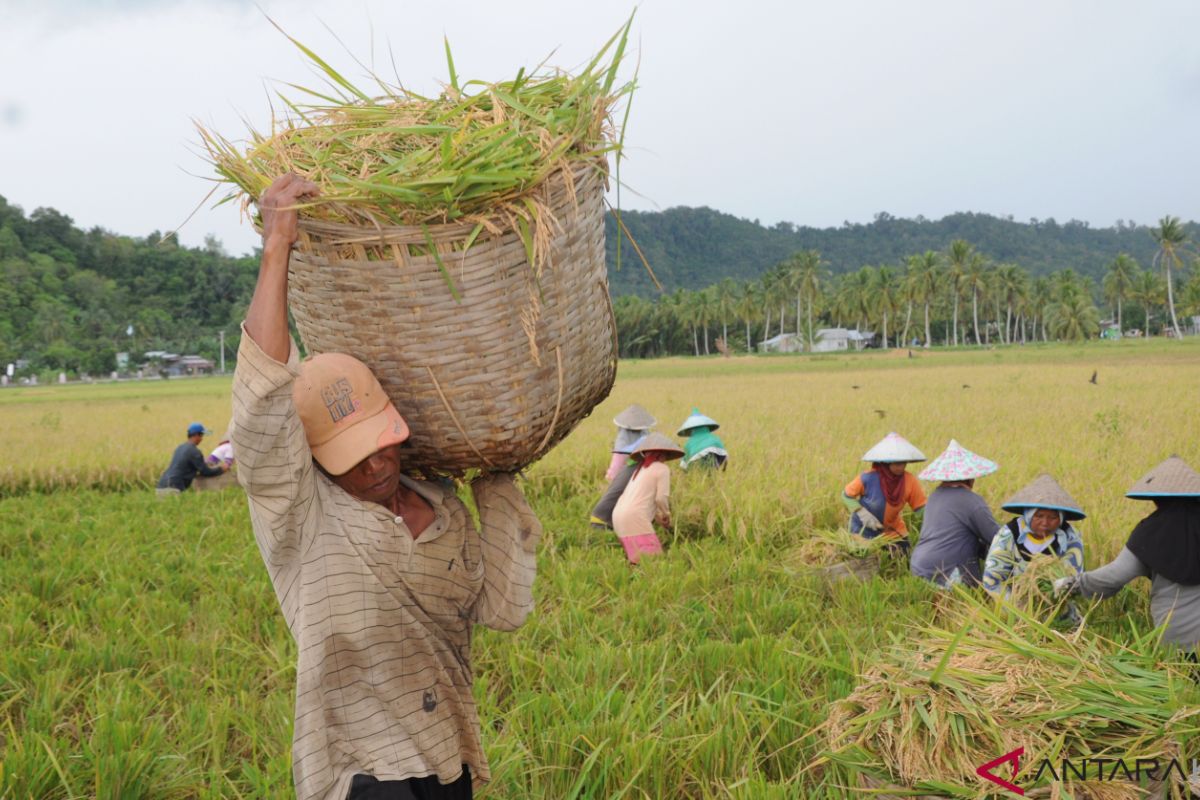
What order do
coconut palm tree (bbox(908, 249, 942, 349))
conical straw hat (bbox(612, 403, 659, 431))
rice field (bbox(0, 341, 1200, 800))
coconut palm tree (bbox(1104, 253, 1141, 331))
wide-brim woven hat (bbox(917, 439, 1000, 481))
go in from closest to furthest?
rice field (bbox(0, 341, 1200, 800)), wide-brim woven hat (bbox(917, 439, 1000, 481)), conical straw hat (bbox(612, 403, 659, 431)), coconut palm tree (bbox(908, 249, 942, 349)), coconut palm tree (bbox(1104, 253, 1141, 331))

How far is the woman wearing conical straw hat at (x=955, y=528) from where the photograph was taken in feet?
14.3

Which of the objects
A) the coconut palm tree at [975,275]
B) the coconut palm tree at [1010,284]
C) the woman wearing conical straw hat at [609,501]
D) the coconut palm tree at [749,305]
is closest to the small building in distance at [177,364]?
the coconut palm tree at [749,305]

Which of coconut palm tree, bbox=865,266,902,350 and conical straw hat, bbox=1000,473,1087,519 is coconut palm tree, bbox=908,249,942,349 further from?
conical straw hat, bbox=1000,473,1087,519

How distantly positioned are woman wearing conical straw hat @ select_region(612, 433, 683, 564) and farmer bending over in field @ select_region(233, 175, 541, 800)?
302 cm

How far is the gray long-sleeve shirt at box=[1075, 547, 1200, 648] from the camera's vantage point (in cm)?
330

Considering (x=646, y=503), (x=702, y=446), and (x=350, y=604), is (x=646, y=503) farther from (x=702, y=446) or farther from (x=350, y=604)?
(x=350, y=604)

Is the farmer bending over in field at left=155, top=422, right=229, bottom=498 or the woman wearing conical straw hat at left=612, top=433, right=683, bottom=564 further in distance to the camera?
the farmer bending over in field at left=155, top=422, right=229, bottom=498

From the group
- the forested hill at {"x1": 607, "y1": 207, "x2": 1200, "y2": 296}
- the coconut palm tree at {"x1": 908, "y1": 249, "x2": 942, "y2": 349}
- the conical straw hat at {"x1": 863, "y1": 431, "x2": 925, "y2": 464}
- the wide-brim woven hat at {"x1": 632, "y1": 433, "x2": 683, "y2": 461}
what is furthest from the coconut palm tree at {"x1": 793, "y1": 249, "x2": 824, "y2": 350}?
the conical straw hat at {"x1": 863, "y1": 431, "x2": 925, "y2": 464}

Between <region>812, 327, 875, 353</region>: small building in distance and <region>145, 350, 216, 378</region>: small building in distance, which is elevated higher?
<region>145, 350, 216, 378</region>: small building in distance

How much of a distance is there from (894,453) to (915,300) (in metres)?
64.2

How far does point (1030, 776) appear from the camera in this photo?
6.75 ft

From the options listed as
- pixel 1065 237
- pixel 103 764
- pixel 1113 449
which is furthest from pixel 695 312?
pixel 1065 237

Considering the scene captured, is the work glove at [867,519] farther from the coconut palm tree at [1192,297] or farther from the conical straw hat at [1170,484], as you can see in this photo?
the coconut palm tree at [1192,297]

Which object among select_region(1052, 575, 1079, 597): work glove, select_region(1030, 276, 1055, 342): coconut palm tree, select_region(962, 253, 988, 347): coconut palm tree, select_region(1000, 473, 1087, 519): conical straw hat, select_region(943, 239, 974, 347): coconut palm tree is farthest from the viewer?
select_region(1030, 276, 1055, 342): coconut palm tree
